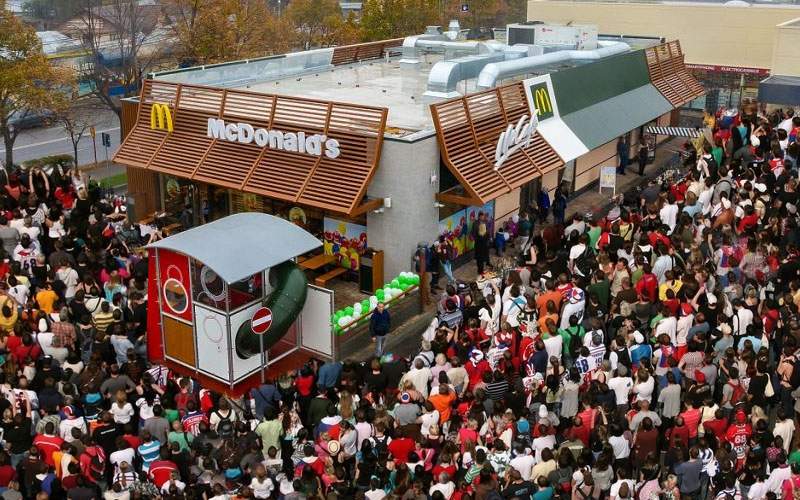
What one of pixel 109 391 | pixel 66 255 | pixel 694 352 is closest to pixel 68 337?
pixel 109 391

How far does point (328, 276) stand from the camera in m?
20.3

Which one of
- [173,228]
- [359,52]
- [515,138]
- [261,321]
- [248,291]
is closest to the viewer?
[261,321]

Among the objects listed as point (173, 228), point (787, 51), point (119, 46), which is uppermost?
point (787, 51)

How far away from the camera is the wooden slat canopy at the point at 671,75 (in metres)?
31.3

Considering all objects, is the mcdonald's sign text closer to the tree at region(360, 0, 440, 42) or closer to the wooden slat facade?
the wooden slat facade

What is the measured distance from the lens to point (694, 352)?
1277cm

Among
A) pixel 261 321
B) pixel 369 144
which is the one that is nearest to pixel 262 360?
pixel 261 321

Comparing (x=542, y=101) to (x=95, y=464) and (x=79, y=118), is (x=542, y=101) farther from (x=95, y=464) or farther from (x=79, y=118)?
(x=79, y=118)

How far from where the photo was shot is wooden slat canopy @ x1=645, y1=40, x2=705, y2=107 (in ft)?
103

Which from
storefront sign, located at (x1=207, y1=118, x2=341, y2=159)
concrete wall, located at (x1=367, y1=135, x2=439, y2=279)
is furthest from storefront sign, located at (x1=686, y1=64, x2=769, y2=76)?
storefront sign, located at (x1=207, y1=118, x2=341, y2=159)

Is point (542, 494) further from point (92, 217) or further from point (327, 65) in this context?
point (327, 65)

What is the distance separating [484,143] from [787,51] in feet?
53.3

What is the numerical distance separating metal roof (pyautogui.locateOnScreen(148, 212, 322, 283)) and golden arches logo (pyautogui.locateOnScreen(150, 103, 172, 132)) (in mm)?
6973

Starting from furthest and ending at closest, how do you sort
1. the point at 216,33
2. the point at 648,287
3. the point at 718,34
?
the point at 718,34 → the point at 216,33 → the point at 648,287
